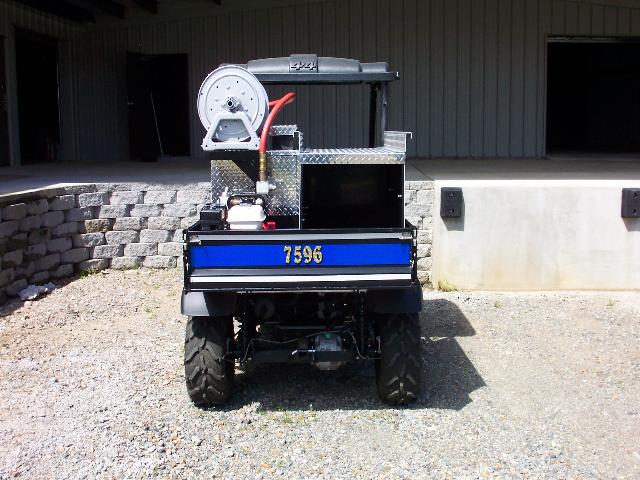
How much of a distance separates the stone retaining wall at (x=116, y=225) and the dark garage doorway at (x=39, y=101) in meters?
5.50

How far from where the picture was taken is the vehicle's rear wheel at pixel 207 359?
16.2 feet

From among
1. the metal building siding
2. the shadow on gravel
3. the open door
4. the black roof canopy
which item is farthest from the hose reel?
the metal building siding

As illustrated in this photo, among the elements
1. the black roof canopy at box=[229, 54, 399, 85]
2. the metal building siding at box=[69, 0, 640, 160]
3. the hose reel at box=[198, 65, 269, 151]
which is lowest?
the hose reel at box=[198, 65, 269, 151]

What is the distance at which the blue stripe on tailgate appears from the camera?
4617 millimetres

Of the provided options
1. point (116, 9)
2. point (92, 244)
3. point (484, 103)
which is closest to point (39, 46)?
point (116, 9)

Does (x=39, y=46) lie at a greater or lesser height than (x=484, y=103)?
greater

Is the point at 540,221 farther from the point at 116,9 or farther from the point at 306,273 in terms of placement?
the point at 116,9

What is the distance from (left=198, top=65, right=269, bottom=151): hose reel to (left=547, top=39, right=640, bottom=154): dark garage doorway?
1377 cm

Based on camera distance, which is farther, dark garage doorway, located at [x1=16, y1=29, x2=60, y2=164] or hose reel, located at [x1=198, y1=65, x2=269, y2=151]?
dark garage doorway, located at [x1=16, y1=29, x2=60, y2=164]

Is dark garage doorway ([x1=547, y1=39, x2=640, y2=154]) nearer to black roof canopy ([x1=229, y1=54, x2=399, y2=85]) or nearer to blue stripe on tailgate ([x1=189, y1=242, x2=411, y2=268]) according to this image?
black roof canopy ([x1=229, y1=54, x2=399, y2=85])

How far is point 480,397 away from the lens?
5.34 m

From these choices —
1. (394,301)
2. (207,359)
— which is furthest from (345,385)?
(207,359)

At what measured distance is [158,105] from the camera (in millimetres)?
14398

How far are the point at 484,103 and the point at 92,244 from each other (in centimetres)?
796
